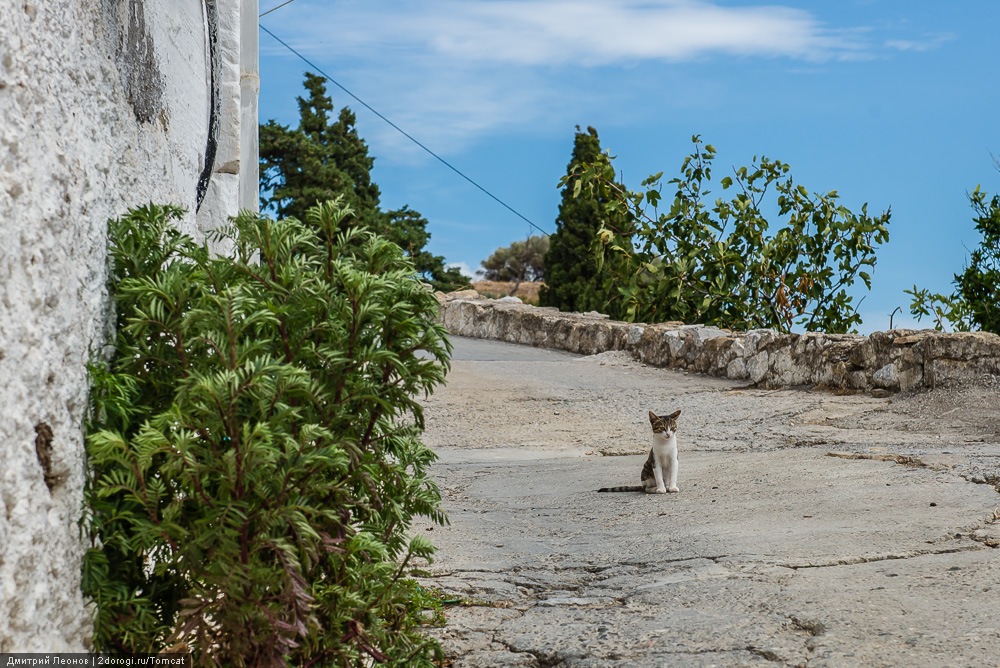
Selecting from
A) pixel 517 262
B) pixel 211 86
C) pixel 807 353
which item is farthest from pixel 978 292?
pixel 517 262

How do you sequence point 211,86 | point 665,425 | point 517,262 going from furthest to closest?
1. point 517,262
2. point 665,425
3. point 211,86

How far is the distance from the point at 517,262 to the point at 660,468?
105ft

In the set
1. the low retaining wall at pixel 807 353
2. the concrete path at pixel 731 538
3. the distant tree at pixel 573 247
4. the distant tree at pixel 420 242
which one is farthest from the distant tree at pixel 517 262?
the concrete path at pixel 731 538

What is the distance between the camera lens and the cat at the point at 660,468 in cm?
568

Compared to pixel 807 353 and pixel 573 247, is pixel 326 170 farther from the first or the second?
pixel 807 353

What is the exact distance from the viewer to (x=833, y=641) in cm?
298

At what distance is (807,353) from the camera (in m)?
10.0

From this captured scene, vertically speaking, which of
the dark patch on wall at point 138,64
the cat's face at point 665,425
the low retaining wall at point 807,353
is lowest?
the cat's face at point 665,425

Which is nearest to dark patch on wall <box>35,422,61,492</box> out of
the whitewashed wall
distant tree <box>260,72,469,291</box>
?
the whitewashed wall

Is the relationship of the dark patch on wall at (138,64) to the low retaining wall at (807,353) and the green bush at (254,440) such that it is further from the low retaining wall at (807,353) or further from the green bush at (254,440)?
the low retaining wall at (807,353)

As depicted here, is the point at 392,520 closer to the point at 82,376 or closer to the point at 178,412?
the point at 178,412

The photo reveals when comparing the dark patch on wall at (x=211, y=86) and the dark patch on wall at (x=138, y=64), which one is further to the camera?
the dark patch on wall at (x=211, y=86)

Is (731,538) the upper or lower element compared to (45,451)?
lower

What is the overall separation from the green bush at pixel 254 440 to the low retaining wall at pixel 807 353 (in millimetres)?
7681
